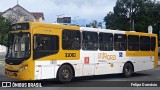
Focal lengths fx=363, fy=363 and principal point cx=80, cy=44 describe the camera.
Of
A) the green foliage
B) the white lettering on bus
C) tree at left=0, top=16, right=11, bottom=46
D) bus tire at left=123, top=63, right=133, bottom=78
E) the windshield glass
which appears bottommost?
bus tire at left=123, top=63, right=133, bottom=78

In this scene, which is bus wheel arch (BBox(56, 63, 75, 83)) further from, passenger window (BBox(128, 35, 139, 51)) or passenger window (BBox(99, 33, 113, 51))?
passenger window (BBox(128, 35, 139, 51))

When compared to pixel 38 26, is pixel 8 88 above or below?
below

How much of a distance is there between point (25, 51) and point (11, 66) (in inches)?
36.8

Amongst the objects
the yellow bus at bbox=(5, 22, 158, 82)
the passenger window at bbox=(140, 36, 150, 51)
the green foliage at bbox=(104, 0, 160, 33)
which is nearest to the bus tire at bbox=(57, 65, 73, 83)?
the yellow bus at bbox=(5, 22, 158, 82)

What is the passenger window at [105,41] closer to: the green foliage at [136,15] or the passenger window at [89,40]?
the passenger window at [89,40]

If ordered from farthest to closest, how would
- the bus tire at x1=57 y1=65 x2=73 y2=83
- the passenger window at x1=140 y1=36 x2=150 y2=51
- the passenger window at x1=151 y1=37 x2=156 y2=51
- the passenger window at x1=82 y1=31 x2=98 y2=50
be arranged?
the passenger window at x1=151 y1=37 x2=156 y2=51
the passenger window at x1=140 y1=36 x2=150 y2=51
the passenger window at x1=82 y1=31 x2=98 y2=50
the bus tire at x1=57 y1=65 x2=73 y2=83

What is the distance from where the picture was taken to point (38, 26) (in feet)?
51.1

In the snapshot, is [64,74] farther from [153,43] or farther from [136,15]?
[136,15]

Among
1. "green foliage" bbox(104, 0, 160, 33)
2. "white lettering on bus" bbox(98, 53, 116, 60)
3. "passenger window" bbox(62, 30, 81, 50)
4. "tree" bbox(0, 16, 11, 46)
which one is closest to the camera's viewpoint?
"passenger window" bbox(62, 30, 81, 50)

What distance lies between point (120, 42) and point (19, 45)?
673cm

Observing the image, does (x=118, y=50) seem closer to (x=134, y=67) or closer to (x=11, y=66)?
(x=134, y=67)

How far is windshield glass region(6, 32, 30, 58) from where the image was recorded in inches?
599

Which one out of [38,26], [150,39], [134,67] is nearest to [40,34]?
[38,26]

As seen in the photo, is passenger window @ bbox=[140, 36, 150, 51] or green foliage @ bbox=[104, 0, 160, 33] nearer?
passenger window @ bbox=[140, 36, 150, 51]
